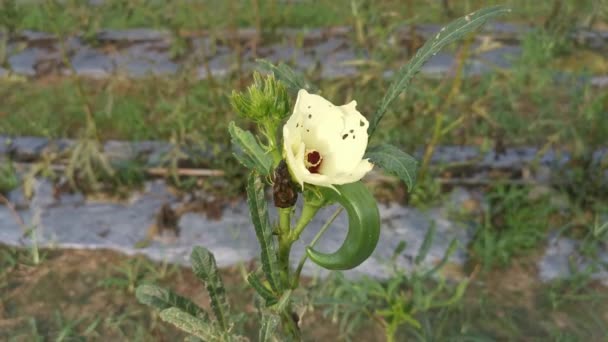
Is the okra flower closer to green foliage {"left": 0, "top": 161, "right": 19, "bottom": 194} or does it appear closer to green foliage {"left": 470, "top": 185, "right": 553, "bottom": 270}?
green foliage {"left": 470, "top": 185, "right": 553, "bottom": 270}

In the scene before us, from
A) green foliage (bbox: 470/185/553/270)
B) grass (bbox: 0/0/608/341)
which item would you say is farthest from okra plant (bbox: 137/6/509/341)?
green foliage (bbox: 470/185/553/270)

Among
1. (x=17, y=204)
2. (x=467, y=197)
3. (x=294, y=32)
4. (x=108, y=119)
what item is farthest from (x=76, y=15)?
(x=467, y=197)

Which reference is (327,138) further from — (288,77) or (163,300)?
(163,300)

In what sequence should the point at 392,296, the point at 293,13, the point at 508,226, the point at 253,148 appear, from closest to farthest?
the point at 253,148, the point at 392,296, the point at 508,226, the point at 293,13

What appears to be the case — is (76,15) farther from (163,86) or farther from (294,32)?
(294,32)

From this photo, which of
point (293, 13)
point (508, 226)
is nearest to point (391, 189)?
point (508, 226)
